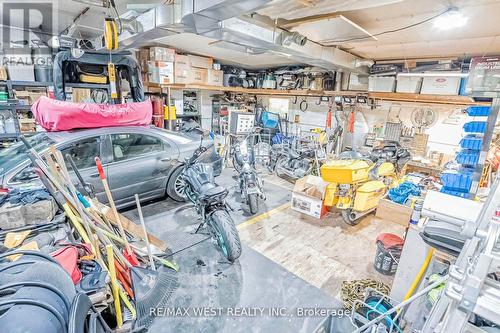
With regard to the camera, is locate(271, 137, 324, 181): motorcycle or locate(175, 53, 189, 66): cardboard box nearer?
locate(271, 137, 324, 181): motorcycle

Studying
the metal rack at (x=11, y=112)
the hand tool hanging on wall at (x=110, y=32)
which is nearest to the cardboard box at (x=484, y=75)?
the hand tool hanging on wall at (x=110, y=32)

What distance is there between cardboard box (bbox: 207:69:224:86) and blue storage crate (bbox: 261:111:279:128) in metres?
1.92

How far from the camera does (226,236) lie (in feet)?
8.27

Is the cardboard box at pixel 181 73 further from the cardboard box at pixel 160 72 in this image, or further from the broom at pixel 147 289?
the broom at pixel 147 289

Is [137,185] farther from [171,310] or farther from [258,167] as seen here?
[258,167]

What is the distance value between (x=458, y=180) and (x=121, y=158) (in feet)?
13.1

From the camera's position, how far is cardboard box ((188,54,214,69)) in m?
6.17

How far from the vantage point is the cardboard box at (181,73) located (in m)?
5.86

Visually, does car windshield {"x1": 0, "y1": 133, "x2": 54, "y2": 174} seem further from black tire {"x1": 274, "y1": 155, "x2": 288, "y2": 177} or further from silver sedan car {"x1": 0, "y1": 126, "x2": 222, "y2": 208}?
black tire {"x1": 274, "y1": 155, "x2": 288, "y2": 177}

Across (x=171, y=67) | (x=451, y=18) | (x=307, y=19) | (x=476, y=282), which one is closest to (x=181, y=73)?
(x=171, y=67)

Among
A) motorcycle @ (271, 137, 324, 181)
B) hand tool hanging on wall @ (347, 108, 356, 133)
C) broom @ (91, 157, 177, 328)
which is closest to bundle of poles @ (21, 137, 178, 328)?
broom @ (91, 157, 177, 328)

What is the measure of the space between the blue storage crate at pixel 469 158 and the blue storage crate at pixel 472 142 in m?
0.06

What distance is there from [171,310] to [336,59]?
4.72m

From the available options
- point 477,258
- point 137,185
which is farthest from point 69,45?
point 477,258
